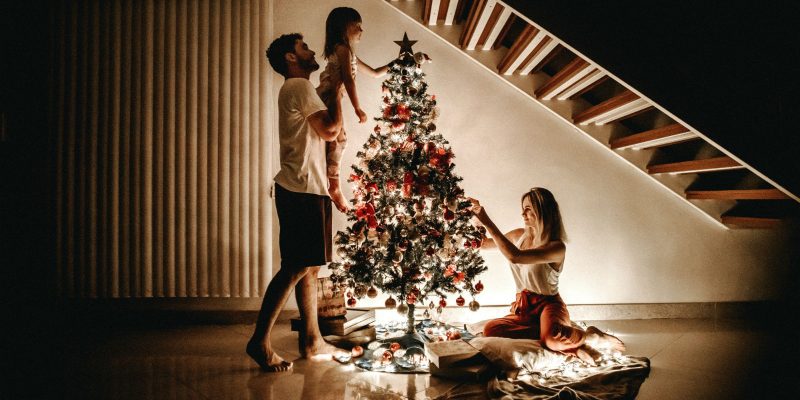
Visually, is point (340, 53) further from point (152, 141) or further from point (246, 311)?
point (246, 311)

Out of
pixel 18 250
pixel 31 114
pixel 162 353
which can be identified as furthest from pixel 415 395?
pixel 31 114

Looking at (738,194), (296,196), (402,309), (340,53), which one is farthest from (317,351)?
(738,194)

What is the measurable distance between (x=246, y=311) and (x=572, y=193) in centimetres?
245

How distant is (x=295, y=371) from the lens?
89.8 inches

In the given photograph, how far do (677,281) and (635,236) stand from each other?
450mm

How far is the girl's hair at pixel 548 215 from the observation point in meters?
2.64

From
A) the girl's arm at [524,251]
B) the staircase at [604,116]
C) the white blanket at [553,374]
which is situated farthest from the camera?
the staircase at [604,116]

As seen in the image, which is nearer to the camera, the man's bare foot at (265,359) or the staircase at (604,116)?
the man's bare foot at (265,359)

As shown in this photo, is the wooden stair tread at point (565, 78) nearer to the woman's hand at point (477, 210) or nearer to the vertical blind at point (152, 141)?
the woman's hand at point (477, 210)

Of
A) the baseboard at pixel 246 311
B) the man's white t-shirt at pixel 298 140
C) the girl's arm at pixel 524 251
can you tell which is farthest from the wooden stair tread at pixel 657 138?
the man's white t-shirt at pixel 298 140

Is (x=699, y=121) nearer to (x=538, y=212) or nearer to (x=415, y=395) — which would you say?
(x=538, y=212)

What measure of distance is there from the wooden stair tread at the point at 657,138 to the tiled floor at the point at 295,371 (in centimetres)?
118

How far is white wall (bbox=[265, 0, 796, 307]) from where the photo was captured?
3.27 meters

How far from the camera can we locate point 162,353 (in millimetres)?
2590
